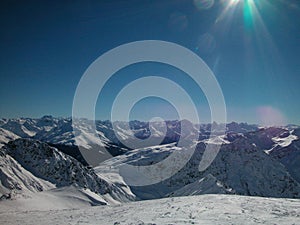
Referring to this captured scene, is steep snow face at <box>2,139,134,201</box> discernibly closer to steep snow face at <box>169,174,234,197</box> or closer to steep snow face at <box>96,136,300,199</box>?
steep snow face at <box>96,136,300,199</box>


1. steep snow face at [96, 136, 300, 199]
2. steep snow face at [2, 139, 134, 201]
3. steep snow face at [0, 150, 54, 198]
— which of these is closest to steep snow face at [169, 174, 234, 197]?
steep snow face at [96, 136, 300, 199]

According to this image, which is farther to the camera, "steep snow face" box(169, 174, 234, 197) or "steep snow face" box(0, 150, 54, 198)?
"steep snow face" box(0, 150, 54, 198)

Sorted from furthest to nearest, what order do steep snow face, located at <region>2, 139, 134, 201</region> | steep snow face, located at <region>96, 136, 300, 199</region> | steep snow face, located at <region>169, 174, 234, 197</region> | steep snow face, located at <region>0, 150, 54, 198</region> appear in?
1. steep snow face, located at <region>96, 136, 300, 199</region>
2. steep snow face, located at <region>2, 139, 134, 201</region>
3. steep snow face, located at <region>0, 150, 54, 198</region>
4. steep snow face, located at <region>169, 174, 234, 197</region>

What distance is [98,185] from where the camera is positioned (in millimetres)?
105562

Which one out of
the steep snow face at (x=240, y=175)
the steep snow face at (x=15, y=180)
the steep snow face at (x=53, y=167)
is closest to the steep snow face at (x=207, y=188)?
the steep snow face at (x=240, y=175)

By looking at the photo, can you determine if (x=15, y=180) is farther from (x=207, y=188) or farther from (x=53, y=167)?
(x=207, y=188)

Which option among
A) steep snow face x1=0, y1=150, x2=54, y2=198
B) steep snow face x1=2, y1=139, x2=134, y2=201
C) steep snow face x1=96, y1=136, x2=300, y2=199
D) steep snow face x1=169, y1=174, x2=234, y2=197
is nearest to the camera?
steep snow face x1=169, y1=174, x2=234, y2=197

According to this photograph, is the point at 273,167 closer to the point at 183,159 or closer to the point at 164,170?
the point at 183,159

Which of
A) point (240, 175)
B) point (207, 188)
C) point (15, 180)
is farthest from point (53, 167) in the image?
point (240, 175)

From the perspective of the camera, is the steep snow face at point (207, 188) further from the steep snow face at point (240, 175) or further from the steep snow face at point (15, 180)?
the steep snow face at point (15, 180)

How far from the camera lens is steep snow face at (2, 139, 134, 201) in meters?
102

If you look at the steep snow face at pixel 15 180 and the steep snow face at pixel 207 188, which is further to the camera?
the steep snow face at pixel 15 180

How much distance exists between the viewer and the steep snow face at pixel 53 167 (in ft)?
334

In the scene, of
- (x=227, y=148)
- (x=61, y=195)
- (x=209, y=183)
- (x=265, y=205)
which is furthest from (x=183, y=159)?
(x=265, y=205)
